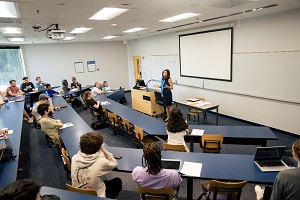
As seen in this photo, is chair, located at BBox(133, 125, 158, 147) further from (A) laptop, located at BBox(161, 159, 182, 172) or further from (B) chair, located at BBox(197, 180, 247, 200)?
(B) chair, located at BBox(197, 180, 247, 200)

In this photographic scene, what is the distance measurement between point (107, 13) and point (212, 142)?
318 centimetres

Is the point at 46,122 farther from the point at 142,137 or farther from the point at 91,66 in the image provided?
the point at 91,66

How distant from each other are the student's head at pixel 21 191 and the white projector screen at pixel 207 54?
5.80 m

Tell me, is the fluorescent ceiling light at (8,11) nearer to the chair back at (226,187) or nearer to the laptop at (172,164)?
the laptop at (172,164)

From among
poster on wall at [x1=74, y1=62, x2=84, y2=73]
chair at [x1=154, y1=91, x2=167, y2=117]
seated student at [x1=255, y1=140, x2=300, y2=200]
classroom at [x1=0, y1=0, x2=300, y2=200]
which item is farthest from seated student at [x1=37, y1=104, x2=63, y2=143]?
poster on wall at [x1=74, y1=62, x2=84, y2=73]

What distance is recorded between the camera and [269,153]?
2316mm

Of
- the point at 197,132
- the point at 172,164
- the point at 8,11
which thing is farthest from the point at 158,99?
the point at 8,11

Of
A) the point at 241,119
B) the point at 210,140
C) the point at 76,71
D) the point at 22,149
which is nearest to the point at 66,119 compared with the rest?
the point at 22,149

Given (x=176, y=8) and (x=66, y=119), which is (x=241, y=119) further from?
(x=66, y=119)

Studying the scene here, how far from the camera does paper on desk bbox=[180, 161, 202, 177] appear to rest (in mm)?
2236

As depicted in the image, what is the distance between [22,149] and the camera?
4871 mm

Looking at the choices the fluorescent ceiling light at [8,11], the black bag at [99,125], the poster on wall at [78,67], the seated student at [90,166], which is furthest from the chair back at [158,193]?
the poster on wall at [78,67]

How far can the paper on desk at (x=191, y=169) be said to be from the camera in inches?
88.0

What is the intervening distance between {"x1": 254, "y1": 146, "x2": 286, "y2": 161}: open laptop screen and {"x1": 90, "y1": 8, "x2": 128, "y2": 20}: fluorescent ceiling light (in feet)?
10.2
